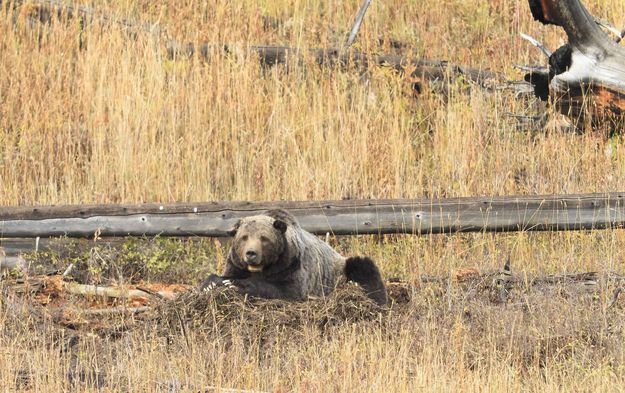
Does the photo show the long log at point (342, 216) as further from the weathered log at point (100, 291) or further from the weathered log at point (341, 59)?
the weathered log at point (341, 59)

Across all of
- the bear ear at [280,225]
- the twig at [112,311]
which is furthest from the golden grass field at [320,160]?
the bear ear at [280,225]

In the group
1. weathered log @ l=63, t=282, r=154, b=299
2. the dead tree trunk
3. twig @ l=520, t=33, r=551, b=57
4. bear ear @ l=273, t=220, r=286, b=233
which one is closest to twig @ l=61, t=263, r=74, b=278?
weathered log @ l=63, t=282, r=154, b=299

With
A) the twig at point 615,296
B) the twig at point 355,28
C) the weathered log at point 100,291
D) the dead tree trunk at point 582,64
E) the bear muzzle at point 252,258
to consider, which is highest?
the twig at point 355,28

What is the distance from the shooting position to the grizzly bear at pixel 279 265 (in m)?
6.59

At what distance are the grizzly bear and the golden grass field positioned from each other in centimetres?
43

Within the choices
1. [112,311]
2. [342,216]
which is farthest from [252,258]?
[342,216]

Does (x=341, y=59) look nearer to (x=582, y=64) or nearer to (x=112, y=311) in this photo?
(x=582, y=64)

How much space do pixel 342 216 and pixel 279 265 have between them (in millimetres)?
1210

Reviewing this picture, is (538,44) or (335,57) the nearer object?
(538,44)

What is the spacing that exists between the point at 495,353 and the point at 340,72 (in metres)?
5.88

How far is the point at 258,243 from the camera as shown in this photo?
21.6 feet

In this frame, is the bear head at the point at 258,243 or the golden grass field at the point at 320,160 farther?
the bear head at the point at 258,243

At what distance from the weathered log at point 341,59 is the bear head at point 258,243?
4560 mm

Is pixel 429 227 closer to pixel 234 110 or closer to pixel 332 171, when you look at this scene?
pixel 332 171
